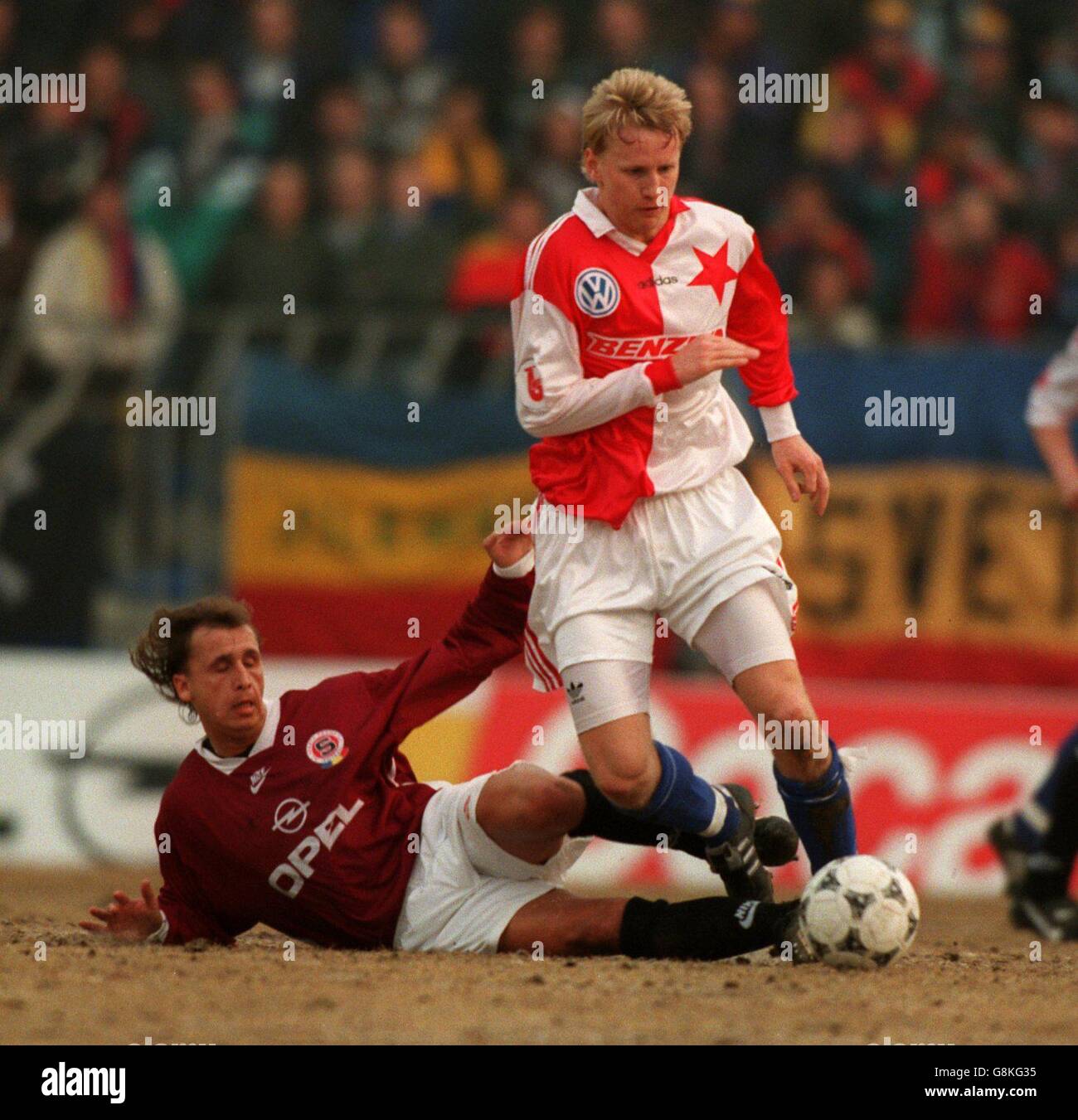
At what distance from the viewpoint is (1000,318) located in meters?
11.9

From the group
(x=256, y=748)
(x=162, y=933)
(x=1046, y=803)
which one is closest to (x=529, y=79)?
(x=1046, y=803)

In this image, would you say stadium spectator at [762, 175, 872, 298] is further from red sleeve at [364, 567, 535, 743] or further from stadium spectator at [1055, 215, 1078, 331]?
red sleeve at [364, 567, 535, 743]

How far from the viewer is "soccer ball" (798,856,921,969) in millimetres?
5703

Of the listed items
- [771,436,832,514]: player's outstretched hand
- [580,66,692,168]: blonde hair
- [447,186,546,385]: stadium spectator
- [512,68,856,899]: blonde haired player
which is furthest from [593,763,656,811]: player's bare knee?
[447,186,546,385]: stadium spectator

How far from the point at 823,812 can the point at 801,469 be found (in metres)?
1.02

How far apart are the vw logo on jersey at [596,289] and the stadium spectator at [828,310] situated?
5.72 m

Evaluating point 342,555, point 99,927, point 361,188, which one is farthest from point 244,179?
point 99,927

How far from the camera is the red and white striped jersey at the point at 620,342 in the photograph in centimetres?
579

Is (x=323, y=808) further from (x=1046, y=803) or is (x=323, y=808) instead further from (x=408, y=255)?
(x=408, y=255)

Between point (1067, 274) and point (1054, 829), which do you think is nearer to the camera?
Result: point (1054, 829)

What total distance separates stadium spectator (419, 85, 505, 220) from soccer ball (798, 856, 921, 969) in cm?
773

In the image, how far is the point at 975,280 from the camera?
12.0 metres

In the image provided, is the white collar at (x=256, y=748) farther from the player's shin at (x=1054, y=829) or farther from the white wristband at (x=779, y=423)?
the player's shin at (x=1054, y=829)

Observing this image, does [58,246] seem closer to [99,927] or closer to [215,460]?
[215,460]
